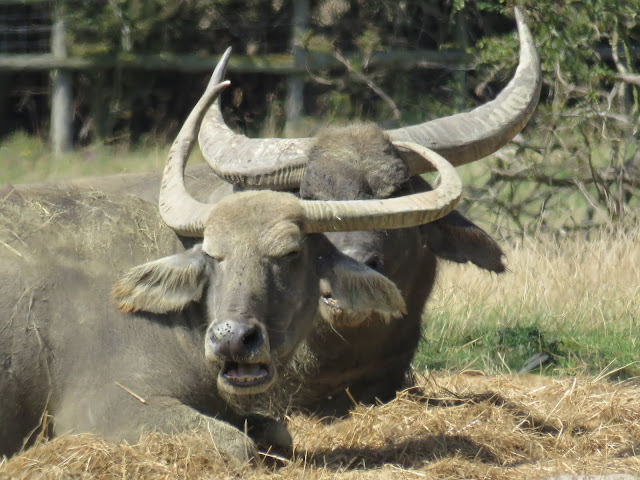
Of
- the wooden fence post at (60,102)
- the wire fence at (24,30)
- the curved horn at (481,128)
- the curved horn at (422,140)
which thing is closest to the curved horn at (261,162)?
the curved horn at (422,140)

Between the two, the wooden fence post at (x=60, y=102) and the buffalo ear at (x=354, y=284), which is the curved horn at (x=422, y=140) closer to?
the buffalo ear at (x=354, y=284)

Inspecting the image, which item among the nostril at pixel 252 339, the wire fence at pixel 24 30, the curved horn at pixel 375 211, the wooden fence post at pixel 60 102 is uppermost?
the curved horn at pixel 375 211

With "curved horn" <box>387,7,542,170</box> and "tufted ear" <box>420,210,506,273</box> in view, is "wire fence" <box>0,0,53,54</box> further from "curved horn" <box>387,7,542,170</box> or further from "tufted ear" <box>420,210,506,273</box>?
"tufted ear" <box>420,210,506,273</box>

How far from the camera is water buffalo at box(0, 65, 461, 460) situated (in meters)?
4.61

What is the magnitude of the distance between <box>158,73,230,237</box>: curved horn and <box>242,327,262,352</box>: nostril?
25.7 inches

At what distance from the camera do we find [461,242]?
667 centimetres

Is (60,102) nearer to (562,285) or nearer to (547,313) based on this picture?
(562,285)

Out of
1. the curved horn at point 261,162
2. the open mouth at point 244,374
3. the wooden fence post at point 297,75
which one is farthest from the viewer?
the wooden fence post at point 297,75

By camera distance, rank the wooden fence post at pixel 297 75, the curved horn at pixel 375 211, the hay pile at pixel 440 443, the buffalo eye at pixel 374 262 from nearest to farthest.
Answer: the hay pile at pixel 440 443, the curved horn at pixel 375 211, the buffalo eye at pixel 374 262, the wooden fence post at pixel 297 75

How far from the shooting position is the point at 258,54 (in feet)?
52.2

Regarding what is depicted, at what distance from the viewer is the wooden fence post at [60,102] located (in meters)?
15.1

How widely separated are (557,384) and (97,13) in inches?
409

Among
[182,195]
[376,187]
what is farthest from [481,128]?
[182,195]

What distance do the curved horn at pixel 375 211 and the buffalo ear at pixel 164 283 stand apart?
1.85 feet
